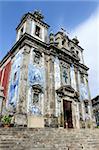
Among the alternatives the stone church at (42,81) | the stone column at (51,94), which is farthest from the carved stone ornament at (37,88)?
the stone column at (51,94)

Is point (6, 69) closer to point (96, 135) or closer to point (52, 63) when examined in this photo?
point (52, 63)

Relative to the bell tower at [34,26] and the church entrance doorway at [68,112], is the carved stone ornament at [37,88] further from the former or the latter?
the bell tower at [34,26]

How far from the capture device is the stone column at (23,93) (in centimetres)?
1263

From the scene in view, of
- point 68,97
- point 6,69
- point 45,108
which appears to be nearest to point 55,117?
point 45,108

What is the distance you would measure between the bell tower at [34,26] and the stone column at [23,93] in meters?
3.19

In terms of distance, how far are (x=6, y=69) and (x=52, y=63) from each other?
5.75 metres

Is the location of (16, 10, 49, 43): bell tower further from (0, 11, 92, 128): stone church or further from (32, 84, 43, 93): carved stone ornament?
(32, 84, 43, 93): carved stone ornament

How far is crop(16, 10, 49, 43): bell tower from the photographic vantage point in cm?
1811

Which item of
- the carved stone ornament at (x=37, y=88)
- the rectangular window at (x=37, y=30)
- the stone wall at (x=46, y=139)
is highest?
the rectangular window at (x=37, y=30)

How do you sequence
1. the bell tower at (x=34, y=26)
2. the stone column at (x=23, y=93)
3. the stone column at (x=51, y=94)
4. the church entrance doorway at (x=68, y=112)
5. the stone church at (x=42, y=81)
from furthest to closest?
the bell tower at (x=34, y=26)
the church entrance doorway at (x=68, y=112)
the stone column at (x=51, y=94)
the stone church at (x=42, y=81)
the stone column at (x=23, y=93)

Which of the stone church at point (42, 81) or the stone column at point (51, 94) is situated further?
the stone column at point (51, 94)

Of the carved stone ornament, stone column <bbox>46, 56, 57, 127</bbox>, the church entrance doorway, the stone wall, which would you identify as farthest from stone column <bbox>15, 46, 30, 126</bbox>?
the church entrance doorway

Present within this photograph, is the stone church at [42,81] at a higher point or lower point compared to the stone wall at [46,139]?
higher

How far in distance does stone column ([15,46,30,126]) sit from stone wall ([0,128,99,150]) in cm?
314
